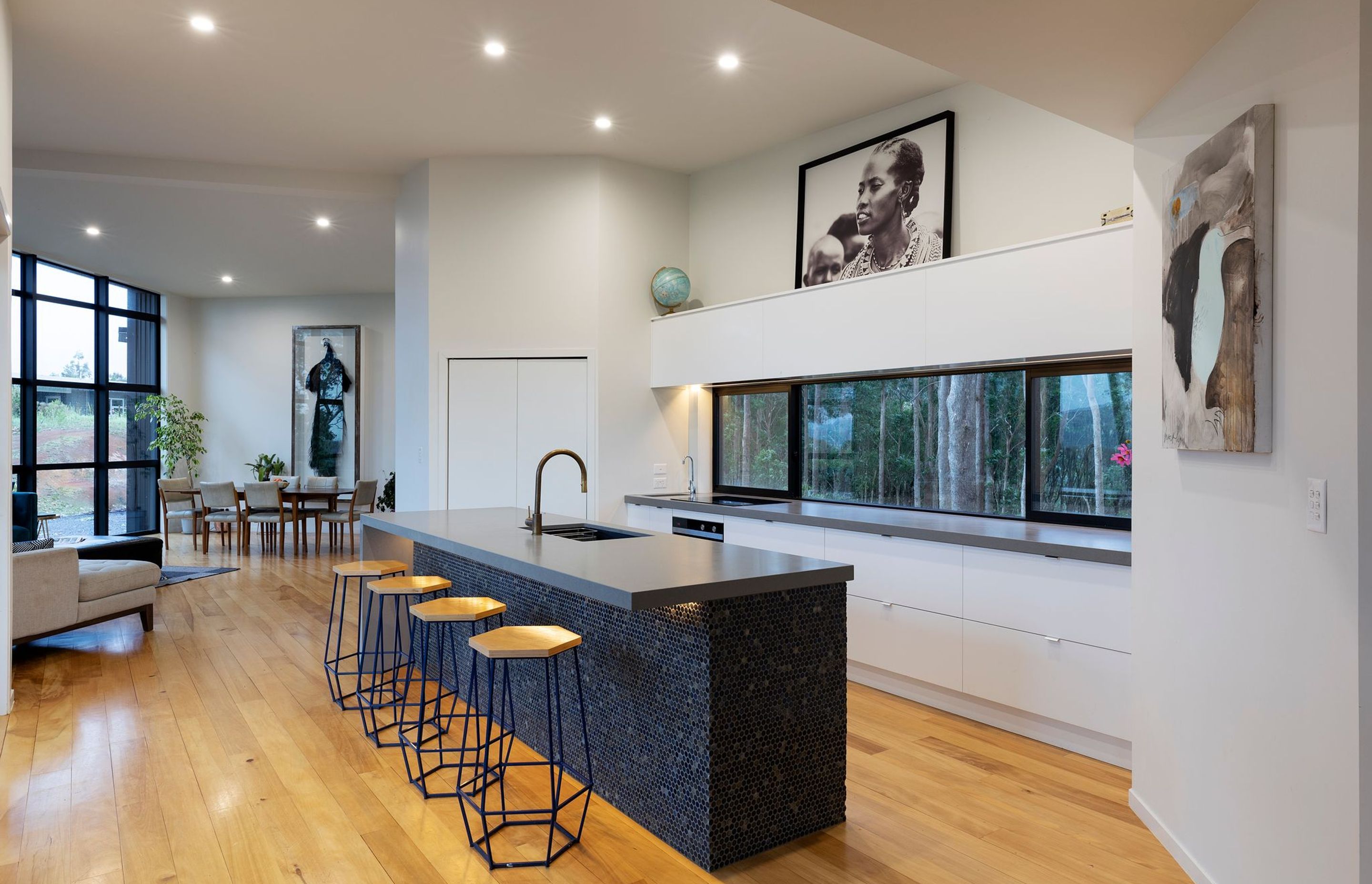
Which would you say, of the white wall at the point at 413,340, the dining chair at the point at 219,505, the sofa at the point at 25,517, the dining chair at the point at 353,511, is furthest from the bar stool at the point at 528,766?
the dining chair at the point at 219,505

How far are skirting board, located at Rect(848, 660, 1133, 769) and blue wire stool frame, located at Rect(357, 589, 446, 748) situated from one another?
212cm

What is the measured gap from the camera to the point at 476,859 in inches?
96.2

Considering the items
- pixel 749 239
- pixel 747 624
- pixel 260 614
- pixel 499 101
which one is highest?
pixel 499 101

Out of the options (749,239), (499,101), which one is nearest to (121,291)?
(499,101)

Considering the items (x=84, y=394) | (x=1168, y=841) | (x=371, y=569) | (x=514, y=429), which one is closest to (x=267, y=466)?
(x=84, y=394)

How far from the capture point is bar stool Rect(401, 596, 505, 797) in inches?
112

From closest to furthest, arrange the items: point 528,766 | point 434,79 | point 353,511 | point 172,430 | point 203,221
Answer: point 528,766
point 434,79
point 203,221
point 353,511
point 172,430

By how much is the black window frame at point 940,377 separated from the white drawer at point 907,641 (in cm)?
75

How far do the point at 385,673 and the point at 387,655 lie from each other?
0.53 feet

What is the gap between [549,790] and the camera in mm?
2963

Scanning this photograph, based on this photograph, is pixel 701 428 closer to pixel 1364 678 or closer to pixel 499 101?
pixel 499 101

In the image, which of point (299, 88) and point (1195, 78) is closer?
point (1195, 78)

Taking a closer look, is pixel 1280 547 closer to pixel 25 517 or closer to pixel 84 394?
pixel 25 517

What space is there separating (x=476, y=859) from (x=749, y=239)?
4.18 m
